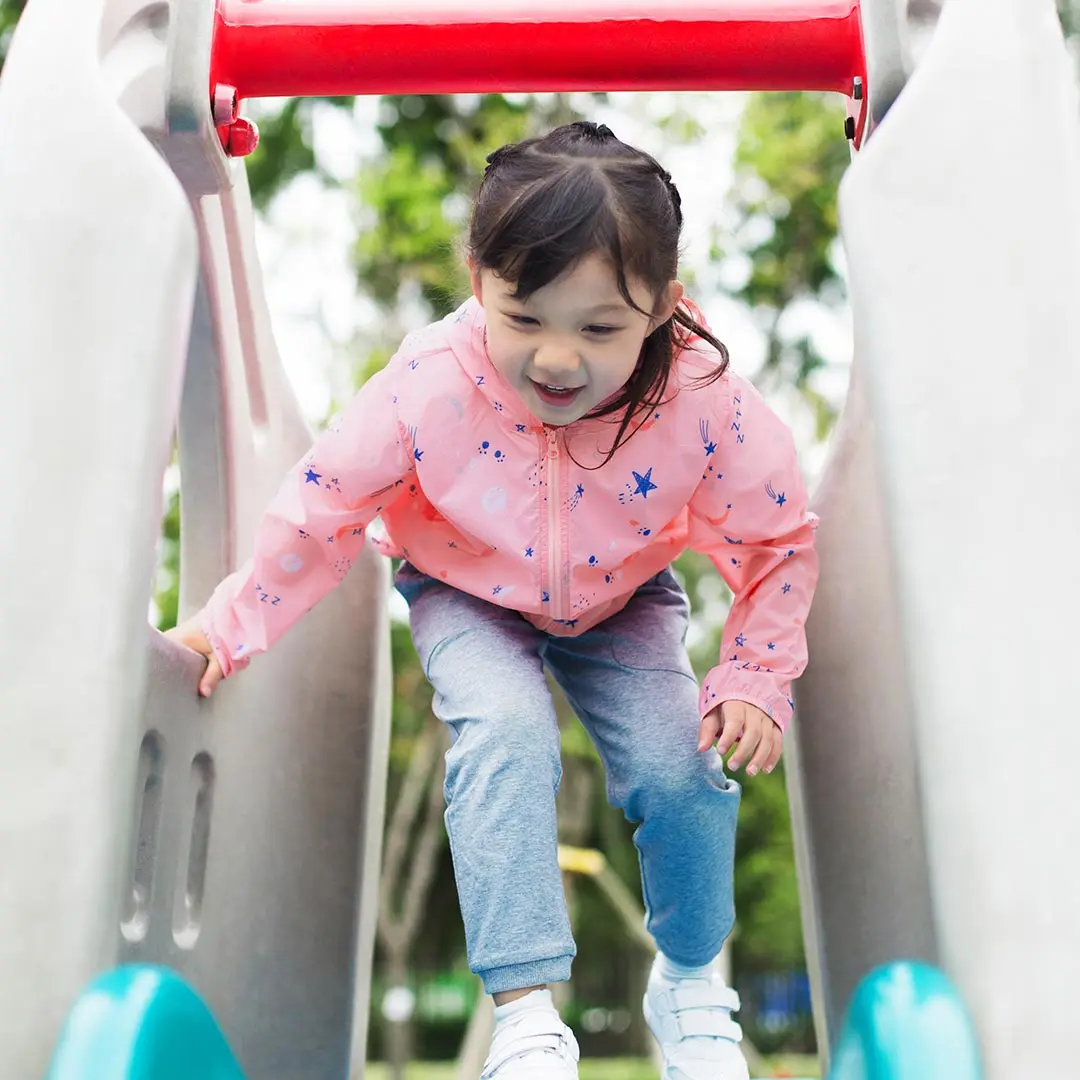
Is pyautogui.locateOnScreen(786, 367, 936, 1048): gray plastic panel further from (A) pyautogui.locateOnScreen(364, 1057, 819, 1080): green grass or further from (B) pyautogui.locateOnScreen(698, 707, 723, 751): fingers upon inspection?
(A) pyautogui.locateOnScreen(364, 1057, 819, 1080): green grass

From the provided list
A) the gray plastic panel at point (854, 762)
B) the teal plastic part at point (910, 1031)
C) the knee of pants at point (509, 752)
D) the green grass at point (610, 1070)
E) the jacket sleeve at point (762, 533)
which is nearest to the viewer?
the teal plastic part at point (910, 1031)

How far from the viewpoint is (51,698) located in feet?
3.39

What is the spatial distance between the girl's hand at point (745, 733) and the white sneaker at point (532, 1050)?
0.90 feet

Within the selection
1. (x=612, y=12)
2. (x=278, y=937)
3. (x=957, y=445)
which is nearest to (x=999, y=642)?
(x=957, y=445)

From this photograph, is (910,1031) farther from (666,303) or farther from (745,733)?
(666,303)

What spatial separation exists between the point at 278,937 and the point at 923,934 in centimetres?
67

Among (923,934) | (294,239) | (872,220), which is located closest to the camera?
(872,220)

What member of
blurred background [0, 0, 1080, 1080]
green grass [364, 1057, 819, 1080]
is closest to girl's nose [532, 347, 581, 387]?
blurred background [0, 0, 1080, 1080]

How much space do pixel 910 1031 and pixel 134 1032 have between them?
52 cm

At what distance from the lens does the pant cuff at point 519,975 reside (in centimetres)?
114

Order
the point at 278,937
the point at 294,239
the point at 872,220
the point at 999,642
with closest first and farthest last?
1. the point at 999,642
2. the point at 872,220
3. the point at 278,937
4. the point at 294,239

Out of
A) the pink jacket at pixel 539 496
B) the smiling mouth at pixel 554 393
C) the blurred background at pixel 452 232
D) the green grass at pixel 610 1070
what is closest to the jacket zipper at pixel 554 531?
the pink jacket at pixel 539 496

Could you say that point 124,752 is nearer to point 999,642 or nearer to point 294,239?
point 999,642

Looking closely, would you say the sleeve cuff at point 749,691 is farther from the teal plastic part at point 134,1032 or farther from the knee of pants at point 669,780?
the teal plastic part at point 134,1032
